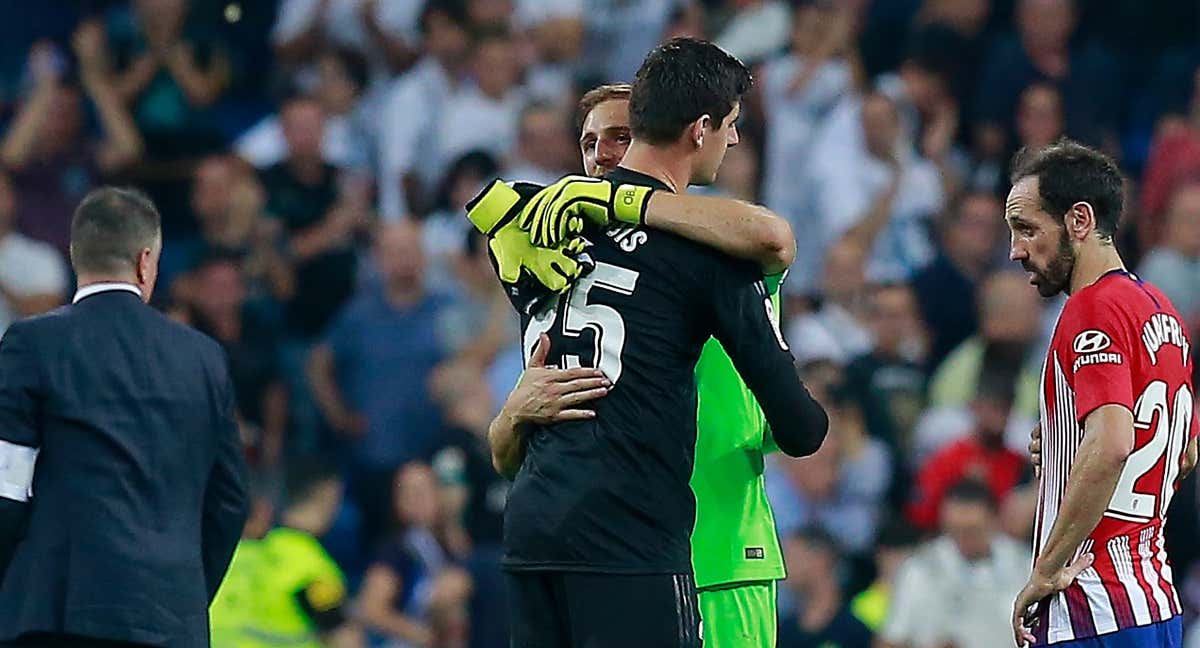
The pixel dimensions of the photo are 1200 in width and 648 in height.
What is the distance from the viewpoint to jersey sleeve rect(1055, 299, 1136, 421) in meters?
4.54

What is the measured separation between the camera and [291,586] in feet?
31.8

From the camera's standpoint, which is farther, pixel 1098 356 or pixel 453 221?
pixel 453 221

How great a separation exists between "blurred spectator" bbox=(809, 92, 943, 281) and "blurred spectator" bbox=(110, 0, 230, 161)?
3.70 meters

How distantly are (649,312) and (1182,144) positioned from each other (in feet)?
22.2

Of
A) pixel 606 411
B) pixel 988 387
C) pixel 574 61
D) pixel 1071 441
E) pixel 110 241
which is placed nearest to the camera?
pixel 606 411

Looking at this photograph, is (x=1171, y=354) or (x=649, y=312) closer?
(x=649, y=312)

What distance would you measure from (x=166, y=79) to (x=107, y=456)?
709 centimetres

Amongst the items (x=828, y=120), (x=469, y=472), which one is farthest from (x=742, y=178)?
(x=469, y=472)

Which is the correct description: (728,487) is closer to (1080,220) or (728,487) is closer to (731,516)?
(731,516)

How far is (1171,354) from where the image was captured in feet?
15.3

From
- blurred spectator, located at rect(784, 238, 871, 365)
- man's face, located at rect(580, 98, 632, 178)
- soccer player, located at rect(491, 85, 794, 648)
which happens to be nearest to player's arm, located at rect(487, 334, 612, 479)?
soccer player, located at rect(491, 85, 794, 648)

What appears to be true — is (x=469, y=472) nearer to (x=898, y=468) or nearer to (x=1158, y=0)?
(x=898, y=468)

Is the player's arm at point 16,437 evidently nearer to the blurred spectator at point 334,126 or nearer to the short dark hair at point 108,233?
the short dark hair at point 108,233

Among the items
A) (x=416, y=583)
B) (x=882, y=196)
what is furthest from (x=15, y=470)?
(x=882, y=196)
